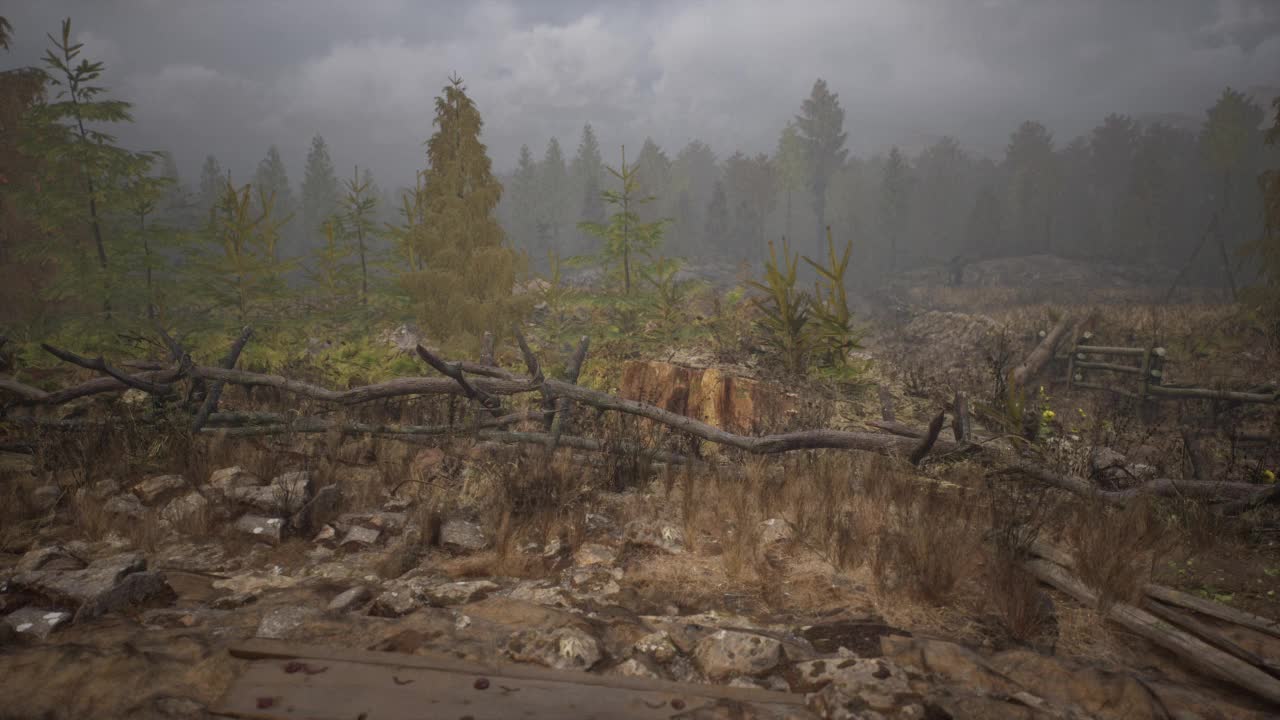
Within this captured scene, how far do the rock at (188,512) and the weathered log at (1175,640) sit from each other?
5374 mm

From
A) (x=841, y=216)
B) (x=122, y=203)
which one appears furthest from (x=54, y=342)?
(x=841, y=216)

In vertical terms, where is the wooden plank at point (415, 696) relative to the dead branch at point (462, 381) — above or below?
below

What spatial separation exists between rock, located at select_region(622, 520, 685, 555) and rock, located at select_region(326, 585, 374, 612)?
5.24 feet

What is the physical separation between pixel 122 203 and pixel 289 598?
31.2 feet

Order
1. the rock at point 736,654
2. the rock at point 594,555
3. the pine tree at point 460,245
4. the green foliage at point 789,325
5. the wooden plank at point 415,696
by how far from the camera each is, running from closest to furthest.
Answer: the wooden plank at point 415,696 < the rock at point 736,654 < the rock at point 594,555 < the green foliage at point 789,325 < the pine tree at point 460,245

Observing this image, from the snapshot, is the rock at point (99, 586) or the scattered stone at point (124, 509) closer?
the rock at point (99, 586)

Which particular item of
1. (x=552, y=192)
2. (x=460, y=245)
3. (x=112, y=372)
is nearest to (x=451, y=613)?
(x=112, y=372)

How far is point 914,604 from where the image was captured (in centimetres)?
302

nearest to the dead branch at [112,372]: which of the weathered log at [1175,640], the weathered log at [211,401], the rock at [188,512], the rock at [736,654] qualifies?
the weathered log at [211,401]

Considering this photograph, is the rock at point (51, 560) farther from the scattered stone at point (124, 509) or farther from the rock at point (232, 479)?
the rock at point (232, 479)

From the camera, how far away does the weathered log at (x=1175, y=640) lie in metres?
2.21

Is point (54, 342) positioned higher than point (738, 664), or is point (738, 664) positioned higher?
point (54, 342)

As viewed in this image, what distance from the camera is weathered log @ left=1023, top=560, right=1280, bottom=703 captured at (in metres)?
2.21

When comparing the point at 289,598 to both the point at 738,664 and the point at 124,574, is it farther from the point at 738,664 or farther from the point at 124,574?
the point at 738,664
